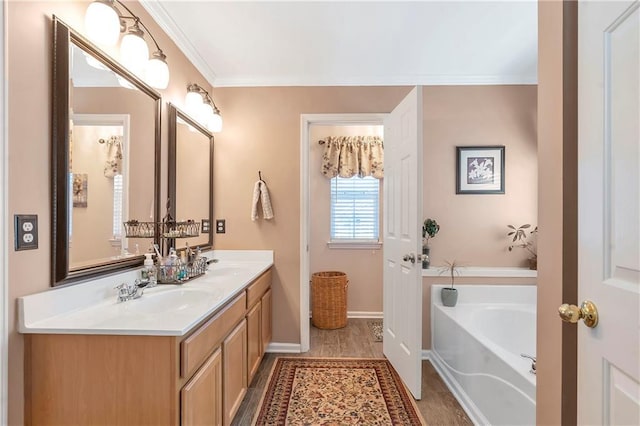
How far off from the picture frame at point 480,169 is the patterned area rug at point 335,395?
174 cm

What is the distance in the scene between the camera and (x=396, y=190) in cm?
241

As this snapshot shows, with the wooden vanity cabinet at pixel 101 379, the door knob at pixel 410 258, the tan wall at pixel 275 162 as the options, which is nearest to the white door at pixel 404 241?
the door knob at pixel 410 258

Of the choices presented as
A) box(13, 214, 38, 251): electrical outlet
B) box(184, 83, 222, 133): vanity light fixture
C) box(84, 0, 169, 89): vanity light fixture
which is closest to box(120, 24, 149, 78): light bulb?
box(84, 0, 169, 89): vanity light fixture

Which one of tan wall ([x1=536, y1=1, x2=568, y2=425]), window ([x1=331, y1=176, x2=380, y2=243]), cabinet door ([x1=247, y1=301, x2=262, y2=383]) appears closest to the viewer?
tan wall ([x1=536, y1=1, x2=568, y2=425])

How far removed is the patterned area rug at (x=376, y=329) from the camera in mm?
3049

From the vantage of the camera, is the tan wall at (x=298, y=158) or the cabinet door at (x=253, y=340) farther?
the tan wall at (x=298, y=158)

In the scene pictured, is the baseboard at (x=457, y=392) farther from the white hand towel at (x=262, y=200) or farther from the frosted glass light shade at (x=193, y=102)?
the frosted glass light shade at (x=193, y=102)

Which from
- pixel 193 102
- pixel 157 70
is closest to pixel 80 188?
pixel 157 70

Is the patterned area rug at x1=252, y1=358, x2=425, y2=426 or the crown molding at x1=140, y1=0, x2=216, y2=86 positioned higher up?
the crown molding at x1=140, y1=0, x2=216, y2=86

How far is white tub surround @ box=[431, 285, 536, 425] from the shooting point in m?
1.50

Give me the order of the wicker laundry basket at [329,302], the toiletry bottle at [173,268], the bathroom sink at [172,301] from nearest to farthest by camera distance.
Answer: the bathroom sink at [172,301], the toiletry bottle at [173,268], the wicker laundry basket at [329,302]

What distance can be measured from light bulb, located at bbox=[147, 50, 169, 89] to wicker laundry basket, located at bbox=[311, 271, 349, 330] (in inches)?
95.1

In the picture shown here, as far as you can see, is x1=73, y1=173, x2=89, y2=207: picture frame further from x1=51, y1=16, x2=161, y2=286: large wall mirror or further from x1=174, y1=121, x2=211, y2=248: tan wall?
x1=174, y1=121, x2=211, y2=248: tan wall

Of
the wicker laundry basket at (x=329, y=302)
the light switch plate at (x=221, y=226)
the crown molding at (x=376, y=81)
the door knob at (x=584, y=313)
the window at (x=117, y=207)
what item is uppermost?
the crown molding at (x=376, y=81)
